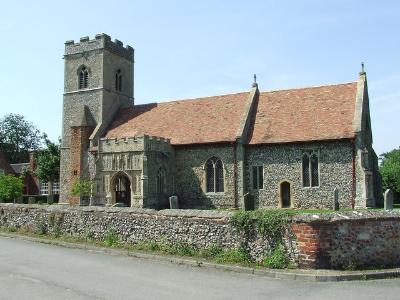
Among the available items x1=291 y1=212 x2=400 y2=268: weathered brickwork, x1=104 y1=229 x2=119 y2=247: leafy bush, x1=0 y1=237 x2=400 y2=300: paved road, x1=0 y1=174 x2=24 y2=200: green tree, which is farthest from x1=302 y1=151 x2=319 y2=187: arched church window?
x1=0 y1=174 x2=24 y2=200: green tree

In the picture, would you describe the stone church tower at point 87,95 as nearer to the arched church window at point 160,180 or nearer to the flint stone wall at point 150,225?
the arched church window at point 160,180

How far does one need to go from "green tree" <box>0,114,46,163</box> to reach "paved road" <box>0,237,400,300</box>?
80988mm

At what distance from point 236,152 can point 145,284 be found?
19.6m

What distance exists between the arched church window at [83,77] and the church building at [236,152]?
2.64 meters

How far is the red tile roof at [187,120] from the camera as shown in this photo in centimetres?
3019

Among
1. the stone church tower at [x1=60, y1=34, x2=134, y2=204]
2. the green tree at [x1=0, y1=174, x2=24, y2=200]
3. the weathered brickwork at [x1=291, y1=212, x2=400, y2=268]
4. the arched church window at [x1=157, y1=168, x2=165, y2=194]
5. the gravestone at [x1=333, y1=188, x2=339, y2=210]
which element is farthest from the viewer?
the green tree at [x1=0, y1=174, x2=24, y2=200]

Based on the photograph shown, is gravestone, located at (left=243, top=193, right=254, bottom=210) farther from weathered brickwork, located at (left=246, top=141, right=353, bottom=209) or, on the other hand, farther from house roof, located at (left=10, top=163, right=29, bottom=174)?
house roof, located at (left=10, top=163, right=29, bottom=174)

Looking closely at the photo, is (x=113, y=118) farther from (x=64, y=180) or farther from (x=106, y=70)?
(x=64, y=180)

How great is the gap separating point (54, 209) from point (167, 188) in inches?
530

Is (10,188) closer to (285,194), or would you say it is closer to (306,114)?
(285,194)

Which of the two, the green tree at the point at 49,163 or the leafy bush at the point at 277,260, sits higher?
the green tree at the point at 49,163

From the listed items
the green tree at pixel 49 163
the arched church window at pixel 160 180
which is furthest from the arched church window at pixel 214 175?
the green tree at pixel 49 163

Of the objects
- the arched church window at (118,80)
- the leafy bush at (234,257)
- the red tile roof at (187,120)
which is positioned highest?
the arched church window at (118,80)

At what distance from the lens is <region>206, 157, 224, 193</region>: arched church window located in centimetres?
2934
